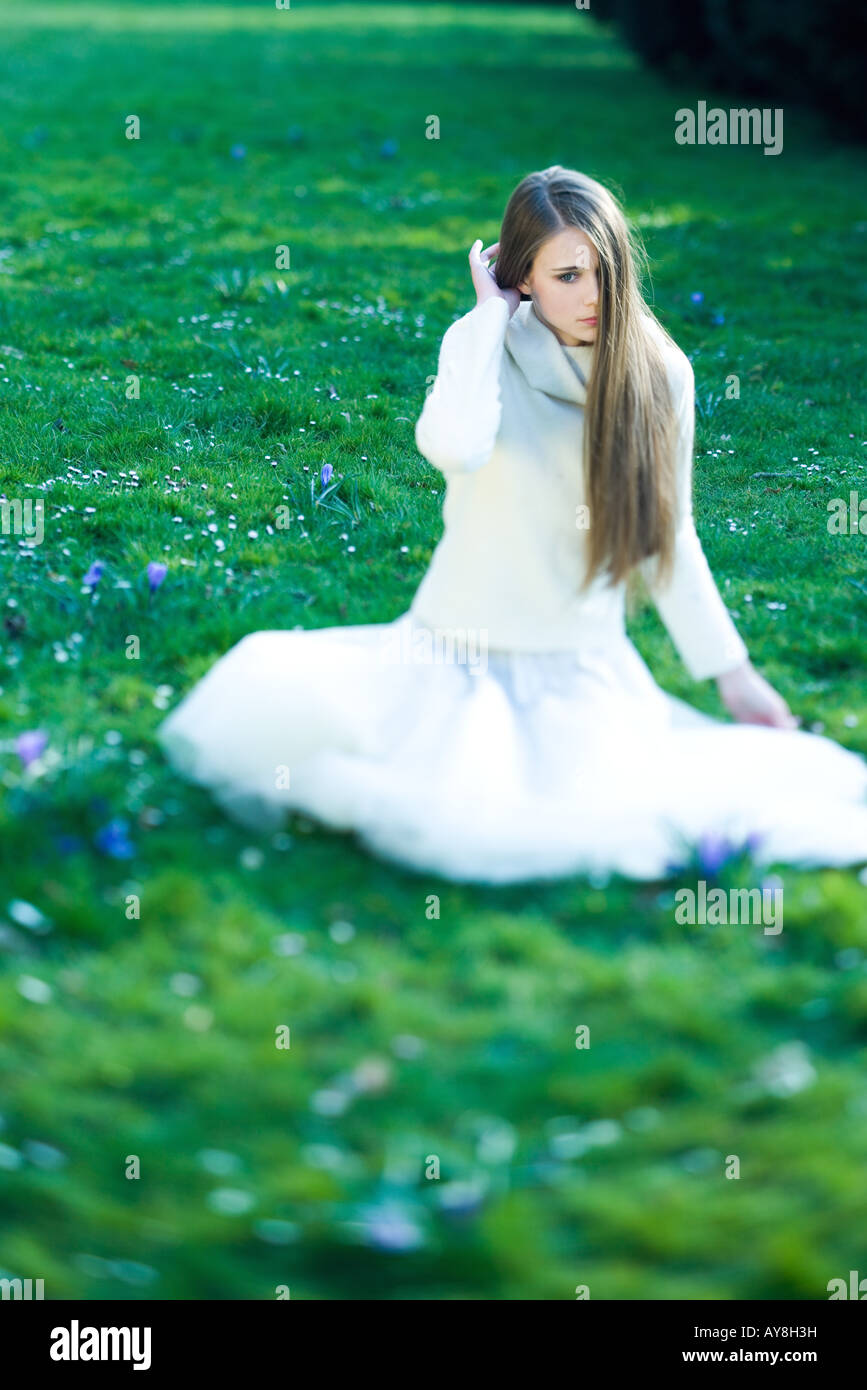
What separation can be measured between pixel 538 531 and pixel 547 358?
1.61 ft

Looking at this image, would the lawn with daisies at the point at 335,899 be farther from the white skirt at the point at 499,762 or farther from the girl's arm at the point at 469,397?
the girl's arm at the point at 469,397

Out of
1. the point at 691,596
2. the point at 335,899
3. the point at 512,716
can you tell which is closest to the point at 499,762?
the point at 512,716

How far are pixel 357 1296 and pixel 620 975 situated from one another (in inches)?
39.2

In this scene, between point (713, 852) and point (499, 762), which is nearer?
point (713, 852)

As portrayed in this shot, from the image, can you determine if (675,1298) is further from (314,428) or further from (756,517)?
(314,428)

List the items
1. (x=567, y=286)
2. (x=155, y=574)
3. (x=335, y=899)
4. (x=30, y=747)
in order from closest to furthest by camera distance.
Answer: (x=335, y=899), (x=30, y=747), (x=567, y=286), (x=155, y=574)

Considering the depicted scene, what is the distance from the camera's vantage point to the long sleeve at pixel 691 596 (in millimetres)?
3748

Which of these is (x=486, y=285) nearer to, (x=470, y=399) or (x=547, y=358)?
(x=547, y=358)

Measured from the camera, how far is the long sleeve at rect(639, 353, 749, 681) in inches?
148

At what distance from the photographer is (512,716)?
11.9 ft

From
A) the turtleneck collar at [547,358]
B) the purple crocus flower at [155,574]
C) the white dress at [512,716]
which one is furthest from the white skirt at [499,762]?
the purple crocus flower at [155,574]

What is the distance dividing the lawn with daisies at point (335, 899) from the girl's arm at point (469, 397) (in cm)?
109

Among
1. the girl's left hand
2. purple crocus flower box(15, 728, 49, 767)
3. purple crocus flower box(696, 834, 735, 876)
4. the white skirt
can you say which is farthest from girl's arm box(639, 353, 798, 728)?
purple crocus flower box(15, 728, 49, 767)
